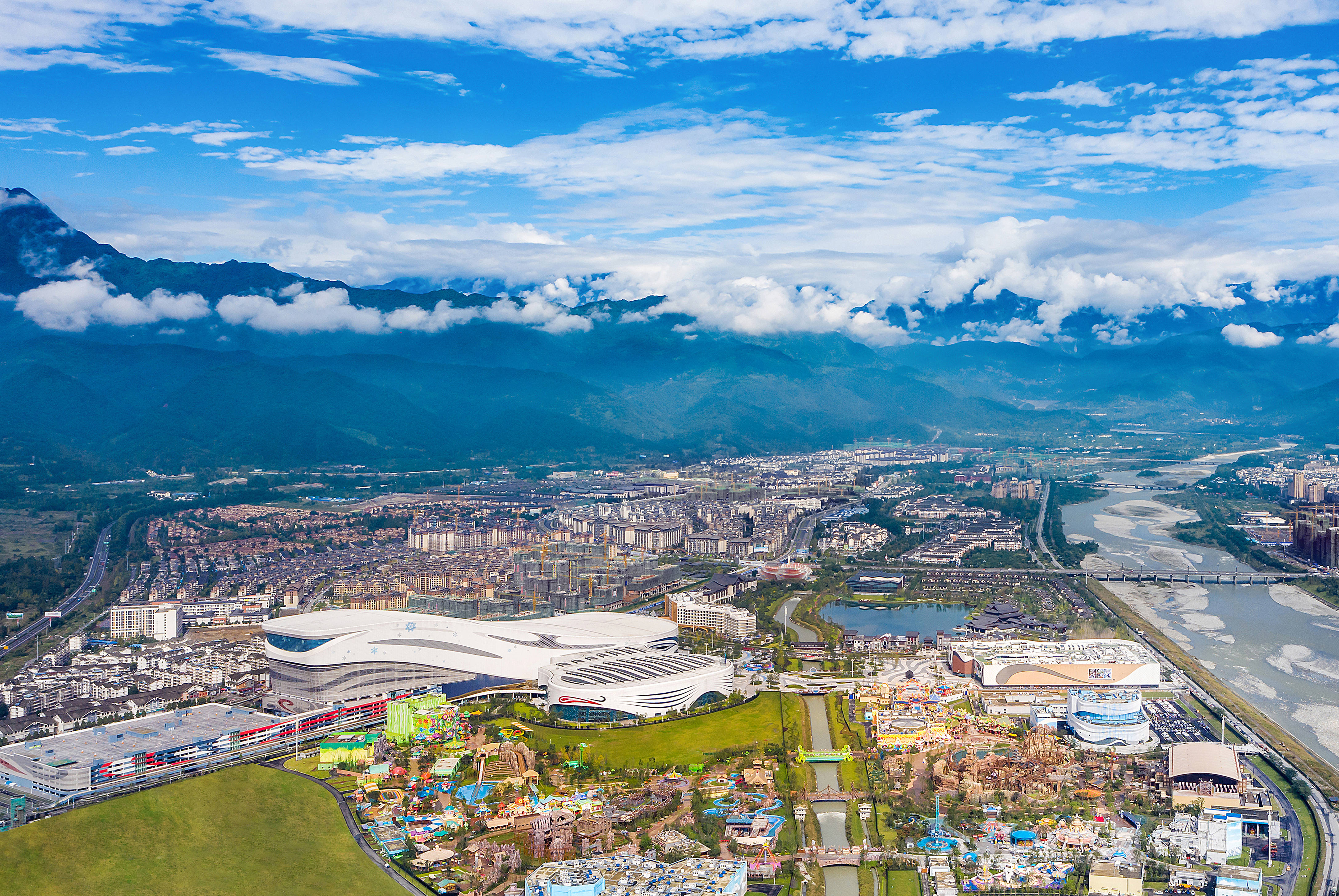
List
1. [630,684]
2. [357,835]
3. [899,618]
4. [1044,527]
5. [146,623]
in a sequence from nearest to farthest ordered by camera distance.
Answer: [357,835] < [630,684] < [146,623] < [899,618] < [1044,527]

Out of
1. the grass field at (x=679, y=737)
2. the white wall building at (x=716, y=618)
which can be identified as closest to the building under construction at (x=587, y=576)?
the white wall building at (x=716, y=618)

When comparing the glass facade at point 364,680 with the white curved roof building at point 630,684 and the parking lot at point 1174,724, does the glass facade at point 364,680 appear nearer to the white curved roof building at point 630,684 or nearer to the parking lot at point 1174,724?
the white curved roof building at point 630,684

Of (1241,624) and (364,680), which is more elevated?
(364,680)

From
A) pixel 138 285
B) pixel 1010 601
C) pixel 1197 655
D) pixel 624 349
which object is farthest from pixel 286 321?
pixel 1197 655

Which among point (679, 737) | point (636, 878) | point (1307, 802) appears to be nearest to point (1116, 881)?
point (1307, 802)

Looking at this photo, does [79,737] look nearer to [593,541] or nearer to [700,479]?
[593,541]

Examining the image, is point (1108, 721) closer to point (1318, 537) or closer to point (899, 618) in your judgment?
point (899, 618)

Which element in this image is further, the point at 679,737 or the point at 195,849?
the point at 679,737
